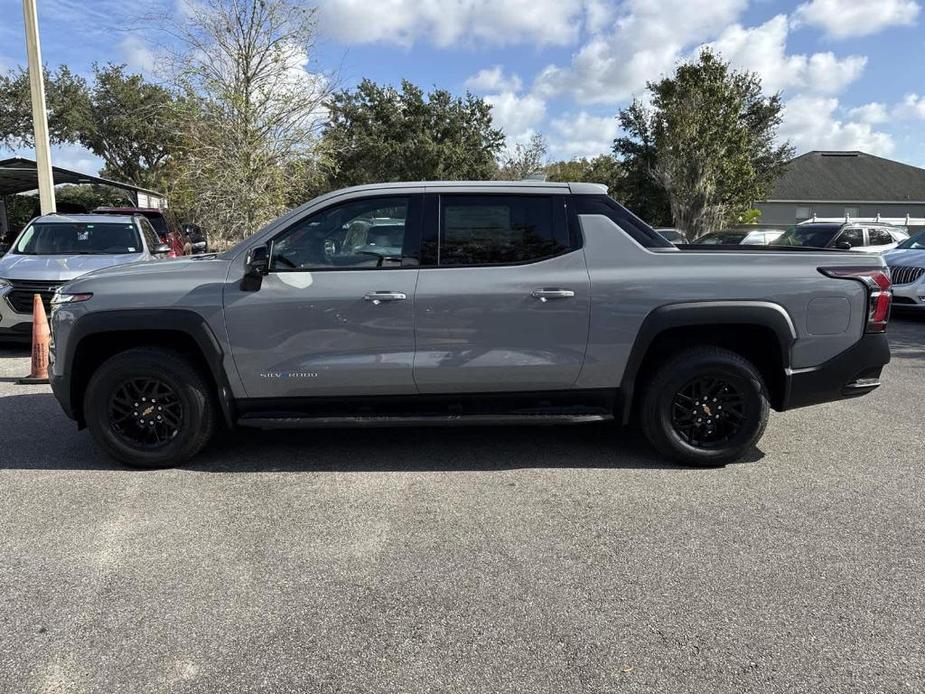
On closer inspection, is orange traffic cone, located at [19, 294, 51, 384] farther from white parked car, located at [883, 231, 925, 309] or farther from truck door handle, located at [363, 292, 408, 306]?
white parked car, located at [883, 231, 925, 309]

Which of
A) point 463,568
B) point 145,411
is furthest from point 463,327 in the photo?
point 145,411

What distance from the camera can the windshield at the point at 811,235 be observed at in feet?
50.7

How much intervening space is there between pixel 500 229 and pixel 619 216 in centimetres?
80

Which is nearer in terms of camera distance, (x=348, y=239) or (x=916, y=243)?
(x=348, y=239)

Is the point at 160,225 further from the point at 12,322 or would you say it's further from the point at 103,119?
the point at 103,119

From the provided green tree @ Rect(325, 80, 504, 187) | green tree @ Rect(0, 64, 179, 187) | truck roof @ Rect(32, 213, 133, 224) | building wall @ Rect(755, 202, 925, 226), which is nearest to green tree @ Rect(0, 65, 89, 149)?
green tree @ Rect(0, 64, 179, 187)

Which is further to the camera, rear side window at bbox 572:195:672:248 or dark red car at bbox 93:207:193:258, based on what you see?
dark red car at bbox 93:207:193:258

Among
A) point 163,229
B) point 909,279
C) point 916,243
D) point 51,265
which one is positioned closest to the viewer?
point 51,265

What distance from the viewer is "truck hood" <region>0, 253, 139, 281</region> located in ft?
27.9

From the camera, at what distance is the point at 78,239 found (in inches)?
387

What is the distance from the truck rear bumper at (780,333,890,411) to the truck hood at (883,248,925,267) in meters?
8.12

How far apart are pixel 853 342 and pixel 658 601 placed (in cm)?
258

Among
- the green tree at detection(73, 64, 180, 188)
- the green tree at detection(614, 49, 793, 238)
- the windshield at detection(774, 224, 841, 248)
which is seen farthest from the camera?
the green tree at detection(73, 64, 180, 188)

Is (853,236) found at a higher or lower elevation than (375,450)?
higher
